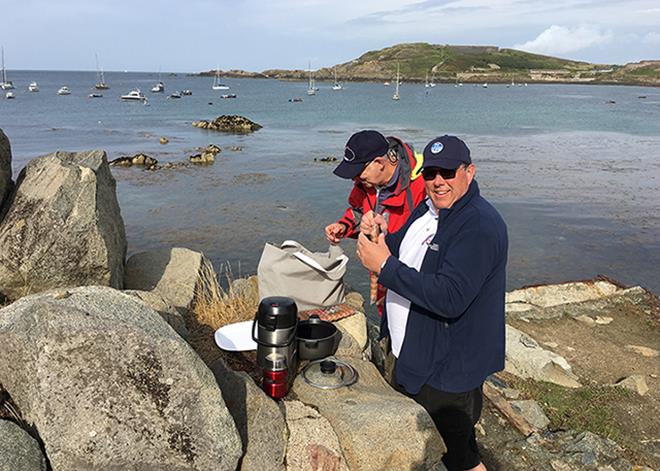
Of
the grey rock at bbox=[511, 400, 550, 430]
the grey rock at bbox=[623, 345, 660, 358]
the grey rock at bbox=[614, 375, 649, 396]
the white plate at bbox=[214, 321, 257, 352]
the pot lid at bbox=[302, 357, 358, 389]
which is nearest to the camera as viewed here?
the pot lid at bbox=[302, 357, 358, 389]

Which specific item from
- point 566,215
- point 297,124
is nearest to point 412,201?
point 566,215

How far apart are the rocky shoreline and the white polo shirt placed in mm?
588

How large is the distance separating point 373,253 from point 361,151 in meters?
1.50

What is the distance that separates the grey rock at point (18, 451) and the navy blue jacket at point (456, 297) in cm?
234

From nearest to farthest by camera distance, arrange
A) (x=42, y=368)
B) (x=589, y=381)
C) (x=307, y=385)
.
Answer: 1. (x=42, y=368)
2. (x=307, y=385)
3. (x=589, y=381)

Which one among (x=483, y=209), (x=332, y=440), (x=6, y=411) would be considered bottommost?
(x=332, y=440)

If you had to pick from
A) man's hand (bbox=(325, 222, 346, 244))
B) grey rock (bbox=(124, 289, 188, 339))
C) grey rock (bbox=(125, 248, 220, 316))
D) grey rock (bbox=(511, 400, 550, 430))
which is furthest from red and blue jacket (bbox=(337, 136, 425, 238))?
grey rock (bbox=(511, 400, 550, 430))

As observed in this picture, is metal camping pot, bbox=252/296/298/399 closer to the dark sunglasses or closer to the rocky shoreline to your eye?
the rocky shoreline

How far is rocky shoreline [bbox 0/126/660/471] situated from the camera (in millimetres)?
3236

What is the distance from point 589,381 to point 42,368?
7167 mm

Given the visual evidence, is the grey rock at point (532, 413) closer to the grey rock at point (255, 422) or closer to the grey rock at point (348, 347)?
the grey rock at point (348, 347)

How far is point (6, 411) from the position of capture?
11.9ft

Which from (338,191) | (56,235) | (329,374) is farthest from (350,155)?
(338,191)

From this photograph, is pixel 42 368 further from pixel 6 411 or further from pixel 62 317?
pixel 6 411
